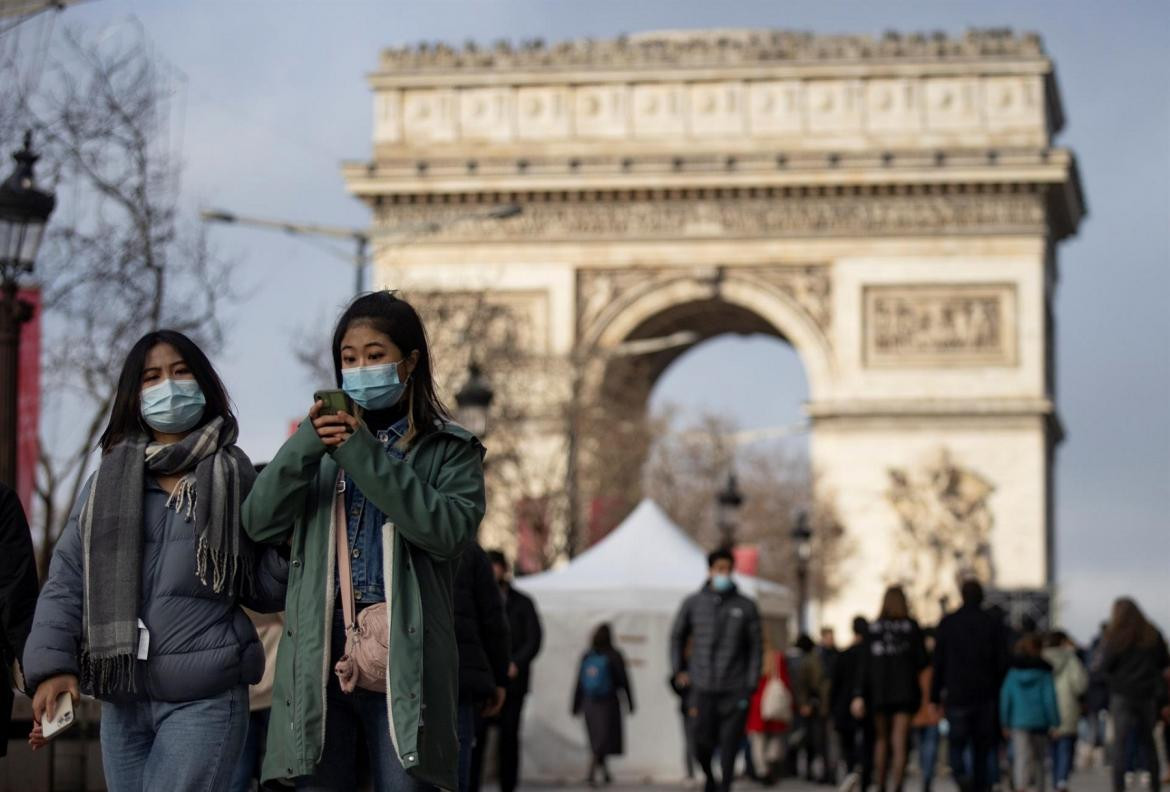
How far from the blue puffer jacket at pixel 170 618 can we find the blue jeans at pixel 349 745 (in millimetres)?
A: 381

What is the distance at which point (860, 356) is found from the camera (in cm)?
4906

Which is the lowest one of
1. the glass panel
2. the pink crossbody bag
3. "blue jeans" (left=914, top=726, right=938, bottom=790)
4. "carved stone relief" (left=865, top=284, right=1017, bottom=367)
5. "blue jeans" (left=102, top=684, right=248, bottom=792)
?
"blue jeans" (left=914, top=726, right=938, bottom=790)

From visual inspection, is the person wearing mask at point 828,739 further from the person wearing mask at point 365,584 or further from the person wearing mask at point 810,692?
the person wearing mask at point 365,584

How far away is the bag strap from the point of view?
20.8 ft

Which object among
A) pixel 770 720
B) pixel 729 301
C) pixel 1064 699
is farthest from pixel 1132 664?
pixel 729 301

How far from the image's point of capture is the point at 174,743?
21.3 feet

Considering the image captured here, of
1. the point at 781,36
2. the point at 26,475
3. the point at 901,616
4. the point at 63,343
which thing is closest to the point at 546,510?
the point at 781,36

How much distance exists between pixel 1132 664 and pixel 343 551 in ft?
40.1

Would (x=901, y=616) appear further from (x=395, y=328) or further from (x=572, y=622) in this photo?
(x=395, y=328)

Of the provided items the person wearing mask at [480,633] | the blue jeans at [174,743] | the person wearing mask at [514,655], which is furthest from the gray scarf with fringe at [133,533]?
the person wearing mask at [514,655]

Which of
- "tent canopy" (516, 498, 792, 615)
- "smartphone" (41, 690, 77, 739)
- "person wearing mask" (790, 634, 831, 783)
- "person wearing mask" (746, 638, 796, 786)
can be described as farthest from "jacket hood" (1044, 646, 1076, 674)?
"smartphone" (41, 690, 77, 739)

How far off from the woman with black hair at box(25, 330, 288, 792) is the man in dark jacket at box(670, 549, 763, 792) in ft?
27.8

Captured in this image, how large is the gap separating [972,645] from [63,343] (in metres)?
12.2

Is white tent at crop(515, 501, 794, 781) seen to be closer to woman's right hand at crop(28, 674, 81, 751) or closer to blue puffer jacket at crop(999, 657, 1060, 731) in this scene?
blue puffer jacket at crop(999, 657, 1060, 731)
